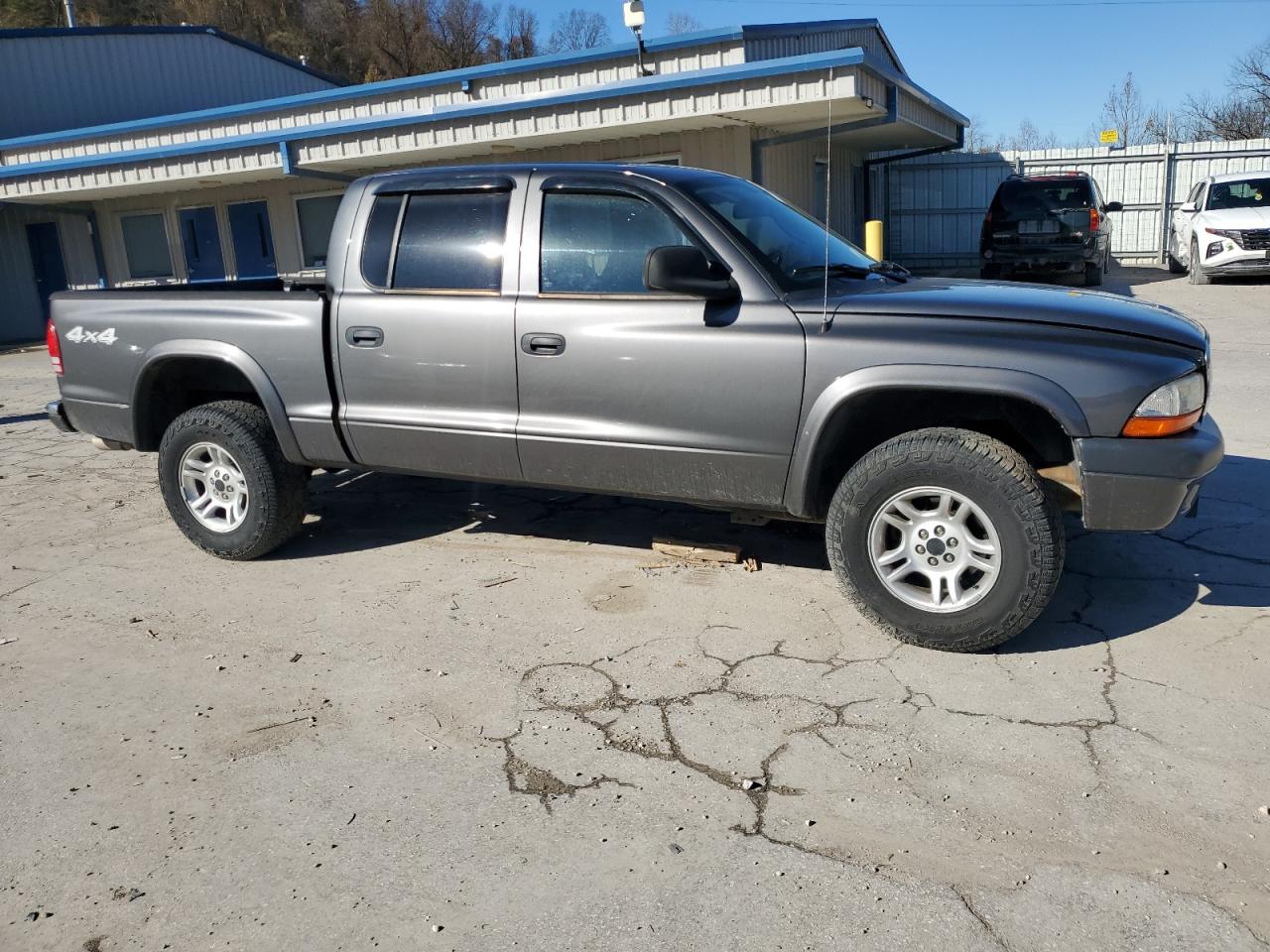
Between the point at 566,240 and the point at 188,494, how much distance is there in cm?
253

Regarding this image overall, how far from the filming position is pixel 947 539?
3838 millimetres

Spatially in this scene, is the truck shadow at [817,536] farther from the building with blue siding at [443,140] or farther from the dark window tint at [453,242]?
the building with blue siding at [443,140]

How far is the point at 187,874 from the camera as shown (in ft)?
9.00

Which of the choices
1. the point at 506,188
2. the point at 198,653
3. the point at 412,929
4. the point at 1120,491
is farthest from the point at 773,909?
the point at 506,188

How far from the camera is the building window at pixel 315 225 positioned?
59.2 ft

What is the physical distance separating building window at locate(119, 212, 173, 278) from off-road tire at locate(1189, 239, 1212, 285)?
18635 mm

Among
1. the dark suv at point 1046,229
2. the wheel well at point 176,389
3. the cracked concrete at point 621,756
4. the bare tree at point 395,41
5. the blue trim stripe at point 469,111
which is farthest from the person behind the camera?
the bare tree at point 395,41

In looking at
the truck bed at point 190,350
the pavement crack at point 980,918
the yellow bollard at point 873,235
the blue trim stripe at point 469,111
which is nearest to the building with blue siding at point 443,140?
the blue trim stripe at point 469,111

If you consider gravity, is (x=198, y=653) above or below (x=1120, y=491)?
below

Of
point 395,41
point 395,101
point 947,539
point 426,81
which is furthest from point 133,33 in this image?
point 947,539

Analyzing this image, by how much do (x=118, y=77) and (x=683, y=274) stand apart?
23.9 meters

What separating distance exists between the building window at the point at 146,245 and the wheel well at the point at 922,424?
18.8m

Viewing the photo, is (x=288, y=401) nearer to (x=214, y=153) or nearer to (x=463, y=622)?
(x=463, y=622)

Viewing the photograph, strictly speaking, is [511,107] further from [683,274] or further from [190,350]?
[683,274]
